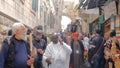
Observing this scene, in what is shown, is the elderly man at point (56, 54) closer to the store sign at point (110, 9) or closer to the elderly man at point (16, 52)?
the elderly man at point (16, 52)

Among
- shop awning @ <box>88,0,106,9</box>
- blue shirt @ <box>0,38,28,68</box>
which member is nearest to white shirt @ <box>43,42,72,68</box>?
blue shirt @ <box>0,38,28,68</box>

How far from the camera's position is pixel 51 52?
8.83 meters

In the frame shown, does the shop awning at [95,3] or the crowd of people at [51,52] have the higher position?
the shop awning at [95,3]

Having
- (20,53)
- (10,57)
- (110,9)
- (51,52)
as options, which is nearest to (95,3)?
(110,9)

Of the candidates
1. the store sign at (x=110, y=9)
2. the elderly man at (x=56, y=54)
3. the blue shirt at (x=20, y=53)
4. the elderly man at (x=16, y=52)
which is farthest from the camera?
the store sign at (x=110, y=9)

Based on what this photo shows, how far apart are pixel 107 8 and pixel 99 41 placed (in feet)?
21.1

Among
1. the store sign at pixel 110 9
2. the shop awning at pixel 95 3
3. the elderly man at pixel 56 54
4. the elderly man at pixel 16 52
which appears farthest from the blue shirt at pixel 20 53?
the shop awning at pixel 95 3

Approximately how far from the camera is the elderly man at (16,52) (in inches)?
264

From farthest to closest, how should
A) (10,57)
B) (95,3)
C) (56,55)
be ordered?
(95,3)
(56,55)
(10,57)

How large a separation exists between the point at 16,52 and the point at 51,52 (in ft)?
6.67

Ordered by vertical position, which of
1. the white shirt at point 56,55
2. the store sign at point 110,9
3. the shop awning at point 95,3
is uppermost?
the shop awning at point 95,3

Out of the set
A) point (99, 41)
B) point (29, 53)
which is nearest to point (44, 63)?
point (29, 53)

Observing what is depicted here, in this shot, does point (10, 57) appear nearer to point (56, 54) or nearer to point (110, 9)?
point (56, 54)

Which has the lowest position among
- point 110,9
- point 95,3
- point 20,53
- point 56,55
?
point 56,55
